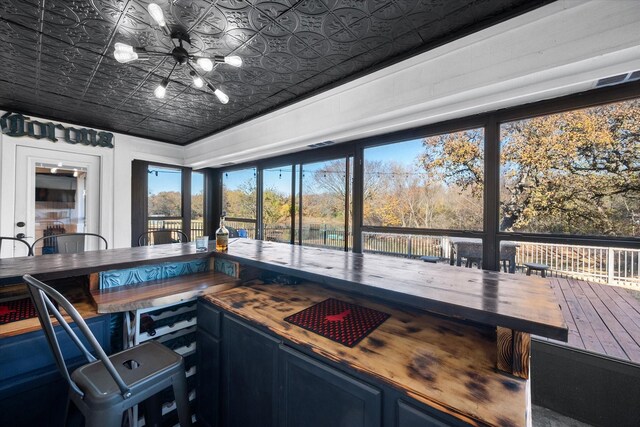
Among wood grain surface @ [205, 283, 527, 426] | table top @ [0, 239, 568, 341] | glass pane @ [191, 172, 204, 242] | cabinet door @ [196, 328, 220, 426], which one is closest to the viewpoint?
wood grain surface @ [205, 283, 527, 426]

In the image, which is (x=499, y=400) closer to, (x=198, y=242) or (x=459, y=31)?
(x=198, y=242)

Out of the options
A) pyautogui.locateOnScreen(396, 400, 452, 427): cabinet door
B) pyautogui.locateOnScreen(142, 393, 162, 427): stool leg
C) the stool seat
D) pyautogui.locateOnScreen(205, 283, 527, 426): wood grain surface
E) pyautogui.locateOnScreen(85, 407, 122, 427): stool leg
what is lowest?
pyautogui.locateOnScreen(142, 393, 162, 427): stool leg

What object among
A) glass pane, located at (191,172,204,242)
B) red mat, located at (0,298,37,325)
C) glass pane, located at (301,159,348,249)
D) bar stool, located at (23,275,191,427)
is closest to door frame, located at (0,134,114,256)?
glass pane, located at (191,172,204,242)

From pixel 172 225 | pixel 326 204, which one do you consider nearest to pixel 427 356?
pixel 326 204

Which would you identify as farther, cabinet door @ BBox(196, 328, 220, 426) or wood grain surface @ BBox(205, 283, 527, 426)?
cabinet door @ BBox(196, 328, 220, 426)

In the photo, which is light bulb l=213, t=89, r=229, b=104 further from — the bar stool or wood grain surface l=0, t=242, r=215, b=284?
the bar stool

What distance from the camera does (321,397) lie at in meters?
1.07

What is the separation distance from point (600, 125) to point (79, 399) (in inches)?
148

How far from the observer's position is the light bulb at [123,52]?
1.78m

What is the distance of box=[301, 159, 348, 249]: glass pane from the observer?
13.1 feet

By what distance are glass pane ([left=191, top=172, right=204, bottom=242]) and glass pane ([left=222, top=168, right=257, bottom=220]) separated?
51 centimetres

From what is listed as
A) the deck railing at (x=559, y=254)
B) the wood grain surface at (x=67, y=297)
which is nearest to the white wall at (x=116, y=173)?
the wood grain surface at (x=67, y=297)

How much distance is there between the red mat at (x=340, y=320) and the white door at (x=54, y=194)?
4.53m

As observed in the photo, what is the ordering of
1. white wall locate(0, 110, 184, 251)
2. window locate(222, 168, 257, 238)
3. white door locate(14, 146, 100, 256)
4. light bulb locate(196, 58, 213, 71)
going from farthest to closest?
window locate(222, 168, 257, 238), white wall locate(0, 110, 184, 251), white door locate(14, 146, 100, 256), light bulb locate(196, 58, 213, 71)
